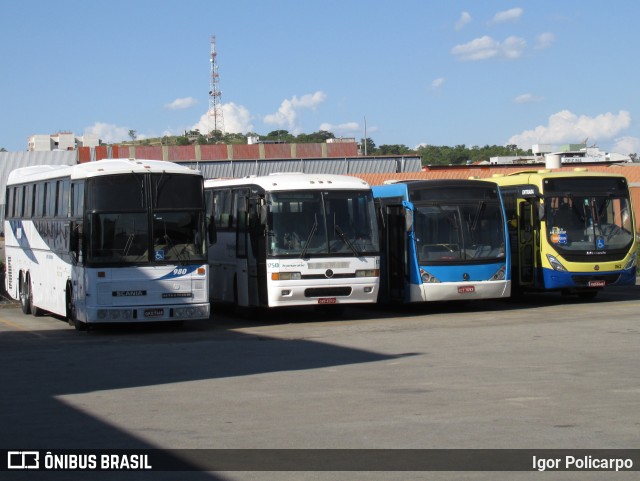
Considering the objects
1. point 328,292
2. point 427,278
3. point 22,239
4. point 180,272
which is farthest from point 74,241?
point 427,278

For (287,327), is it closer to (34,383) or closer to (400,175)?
(34,383)

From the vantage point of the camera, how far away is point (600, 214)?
23.7 meters

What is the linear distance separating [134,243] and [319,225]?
12.9 ft

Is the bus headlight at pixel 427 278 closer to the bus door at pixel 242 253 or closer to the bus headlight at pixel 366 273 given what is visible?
the bus headlight at pixel 366 273

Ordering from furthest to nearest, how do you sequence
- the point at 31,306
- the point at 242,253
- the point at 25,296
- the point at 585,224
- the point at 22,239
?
the point at 22,239 → the point at 25,296 → the point at 31,306 → the point at 585,224 → the point at 242,253

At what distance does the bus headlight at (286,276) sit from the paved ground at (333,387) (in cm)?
100

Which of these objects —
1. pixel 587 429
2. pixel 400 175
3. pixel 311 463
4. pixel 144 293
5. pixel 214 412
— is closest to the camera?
pixel 311 463

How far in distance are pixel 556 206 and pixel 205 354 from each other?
1039 cm

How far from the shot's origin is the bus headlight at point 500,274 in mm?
22484

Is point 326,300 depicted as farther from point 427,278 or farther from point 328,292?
point 427,278

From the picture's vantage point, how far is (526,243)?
79.9 feet

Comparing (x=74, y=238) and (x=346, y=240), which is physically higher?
(x=74, y=238)

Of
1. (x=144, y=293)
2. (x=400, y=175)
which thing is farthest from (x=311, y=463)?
(x=400, y=175)

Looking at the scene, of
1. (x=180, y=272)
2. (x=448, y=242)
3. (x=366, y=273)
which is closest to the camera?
(x=180, y=272)
